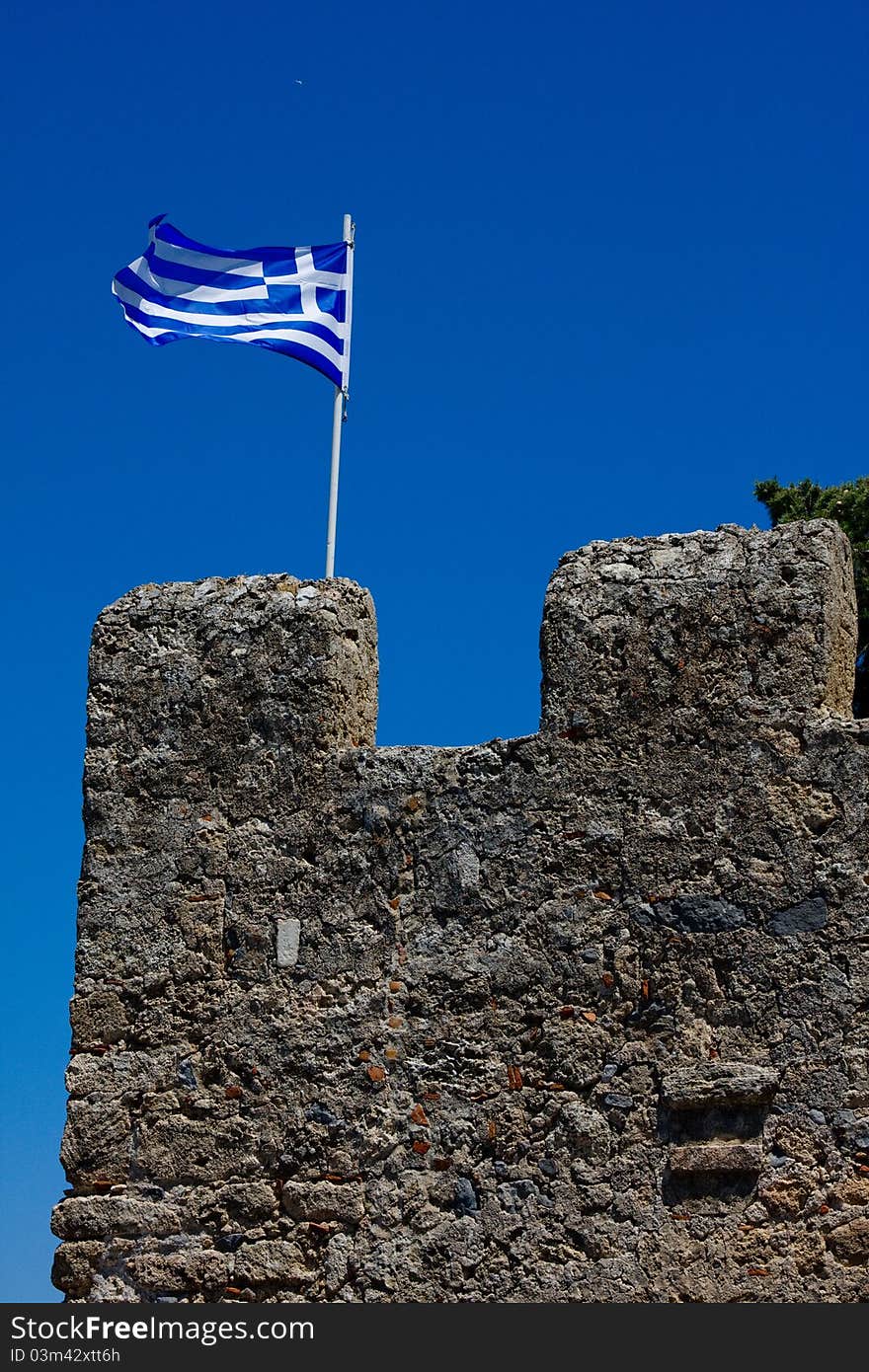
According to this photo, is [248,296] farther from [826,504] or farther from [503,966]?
[826,504]

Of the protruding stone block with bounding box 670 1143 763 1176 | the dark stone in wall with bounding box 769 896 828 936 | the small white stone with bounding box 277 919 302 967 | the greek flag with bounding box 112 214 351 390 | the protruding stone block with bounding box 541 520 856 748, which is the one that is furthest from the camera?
the greek flag with bounding box 112 214 351 390

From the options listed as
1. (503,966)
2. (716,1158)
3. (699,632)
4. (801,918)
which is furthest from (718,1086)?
(699,632)

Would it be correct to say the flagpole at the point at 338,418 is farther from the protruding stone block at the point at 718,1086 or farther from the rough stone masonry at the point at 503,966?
the protruding stone block at the point at 718,1086

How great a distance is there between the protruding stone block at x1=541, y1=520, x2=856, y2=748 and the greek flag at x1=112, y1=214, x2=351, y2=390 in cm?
260

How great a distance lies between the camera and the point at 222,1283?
6172 millimetres

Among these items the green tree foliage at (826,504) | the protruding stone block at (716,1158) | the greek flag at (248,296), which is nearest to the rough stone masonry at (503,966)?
the protruding stone block at (716,1158)

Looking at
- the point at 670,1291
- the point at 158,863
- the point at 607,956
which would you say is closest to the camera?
the point at 670,1291

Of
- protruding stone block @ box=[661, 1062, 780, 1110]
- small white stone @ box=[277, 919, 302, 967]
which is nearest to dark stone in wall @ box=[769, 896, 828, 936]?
protruding stone block @ box=[661, 1062, 780, 1110]

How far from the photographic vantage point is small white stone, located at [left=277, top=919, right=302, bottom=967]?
253 inches

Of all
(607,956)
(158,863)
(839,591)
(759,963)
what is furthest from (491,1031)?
(839,591)

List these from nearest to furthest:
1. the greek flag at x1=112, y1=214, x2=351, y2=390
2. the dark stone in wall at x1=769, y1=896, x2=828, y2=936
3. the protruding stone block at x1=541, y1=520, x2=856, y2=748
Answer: the dark stone in wall at x1=769, y1=896, x2=828, y2=936 → the protruding stone block at x1=541, y1=520, x2=856, y2=748 → the greek flag at x1=112, y1=214, x2=351, y2=390

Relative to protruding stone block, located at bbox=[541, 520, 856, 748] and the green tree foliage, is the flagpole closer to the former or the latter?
protruding stone block, located at bbox=[541, 520, 856, 748]

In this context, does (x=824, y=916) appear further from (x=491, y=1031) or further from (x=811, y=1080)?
(x=491, y=1031)

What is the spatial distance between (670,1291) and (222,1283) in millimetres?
1492
